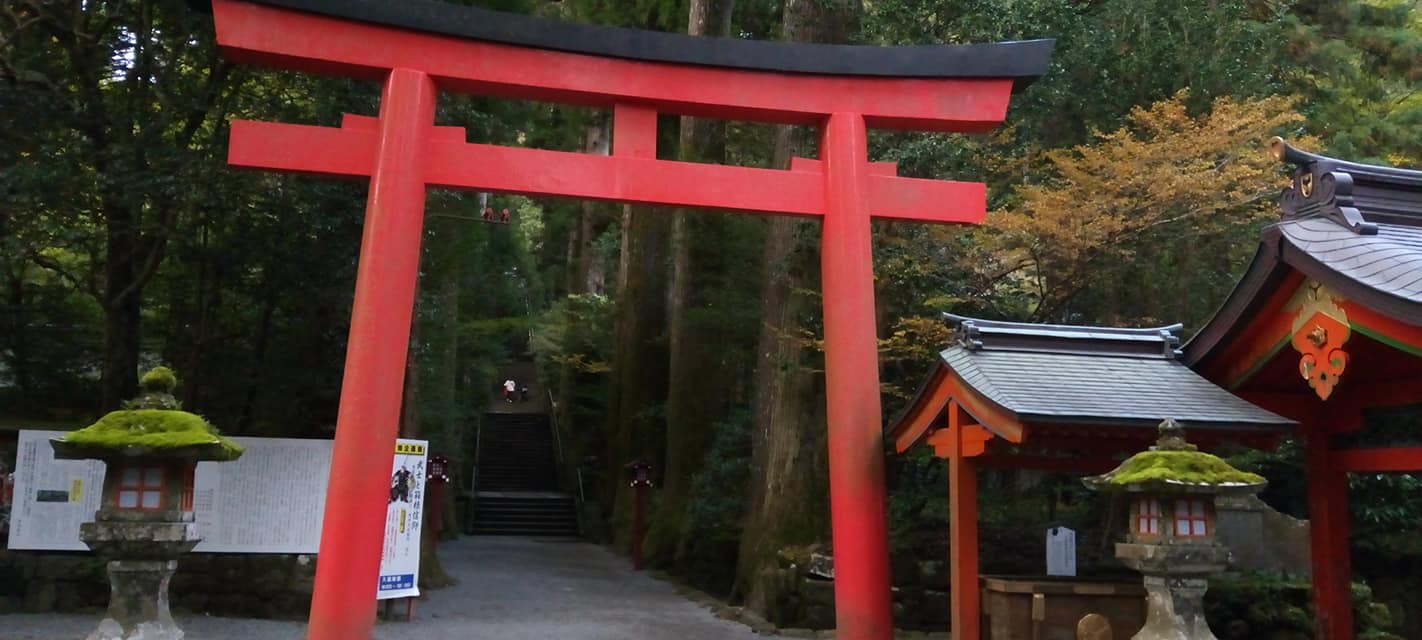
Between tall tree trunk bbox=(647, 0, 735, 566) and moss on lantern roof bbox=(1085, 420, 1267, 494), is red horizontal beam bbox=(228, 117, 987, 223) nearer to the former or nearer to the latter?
moss on lantern roof bbox=(1085, 420, 1267, 494)

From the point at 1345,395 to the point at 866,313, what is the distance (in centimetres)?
363

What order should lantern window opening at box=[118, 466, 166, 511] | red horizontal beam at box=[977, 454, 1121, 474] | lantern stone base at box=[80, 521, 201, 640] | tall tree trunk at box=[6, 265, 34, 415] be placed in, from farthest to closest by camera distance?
tall tree trunk at box=[6, 265, 34, 415]
red horizontal beam at box=[977, 454, 1121, 474]
lantern window opening at box=[118, 466, 166, 511]
lantern stone base at box=[80, 521, 201, 640]

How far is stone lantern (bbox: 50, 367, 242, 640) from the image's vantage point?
654 centimetres

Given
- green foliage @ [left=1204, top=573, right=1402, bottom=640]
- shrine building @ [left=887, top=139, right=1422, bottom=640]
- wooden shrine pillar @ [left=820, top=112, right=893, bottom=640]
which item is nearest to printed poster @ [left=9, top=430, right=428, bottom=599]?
wooden shrine pillar @ [left=820, top=112, right=893, bottom=640]

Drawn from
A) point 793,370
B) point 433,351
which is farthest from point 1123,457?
point 433,351

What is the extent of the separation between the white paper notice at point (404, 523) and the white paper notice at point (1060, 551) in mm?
6576

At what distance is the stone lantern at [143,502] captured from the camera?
257 inches

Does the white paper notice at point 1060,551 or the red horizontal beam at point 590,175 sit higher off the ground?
the red horizontal beam at point 590,175

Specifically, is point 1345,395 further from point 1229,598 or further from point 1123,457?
point 1229,598

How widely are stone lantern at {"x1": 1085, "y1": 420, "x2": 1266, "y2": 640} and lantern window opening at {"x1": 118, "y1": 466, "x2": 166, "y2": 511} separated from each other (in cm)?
596

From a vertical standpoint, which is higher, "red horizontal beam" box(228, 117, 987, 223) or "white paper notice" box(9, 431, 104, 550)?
"red horizontal beam" box(228, 117, 987, 223)

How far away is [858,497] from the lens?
28.5 ft

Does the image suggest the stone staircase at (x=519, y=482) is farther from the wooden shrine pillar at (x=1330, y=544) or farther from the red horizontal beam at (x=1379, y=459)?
the red horizontal beam at (x=1379, y=459)

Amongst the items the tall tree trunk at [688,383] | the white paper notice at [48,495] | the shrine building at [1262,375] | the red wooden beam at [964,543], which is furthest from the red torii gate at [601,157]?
the tall tree trunk at [688,383]
